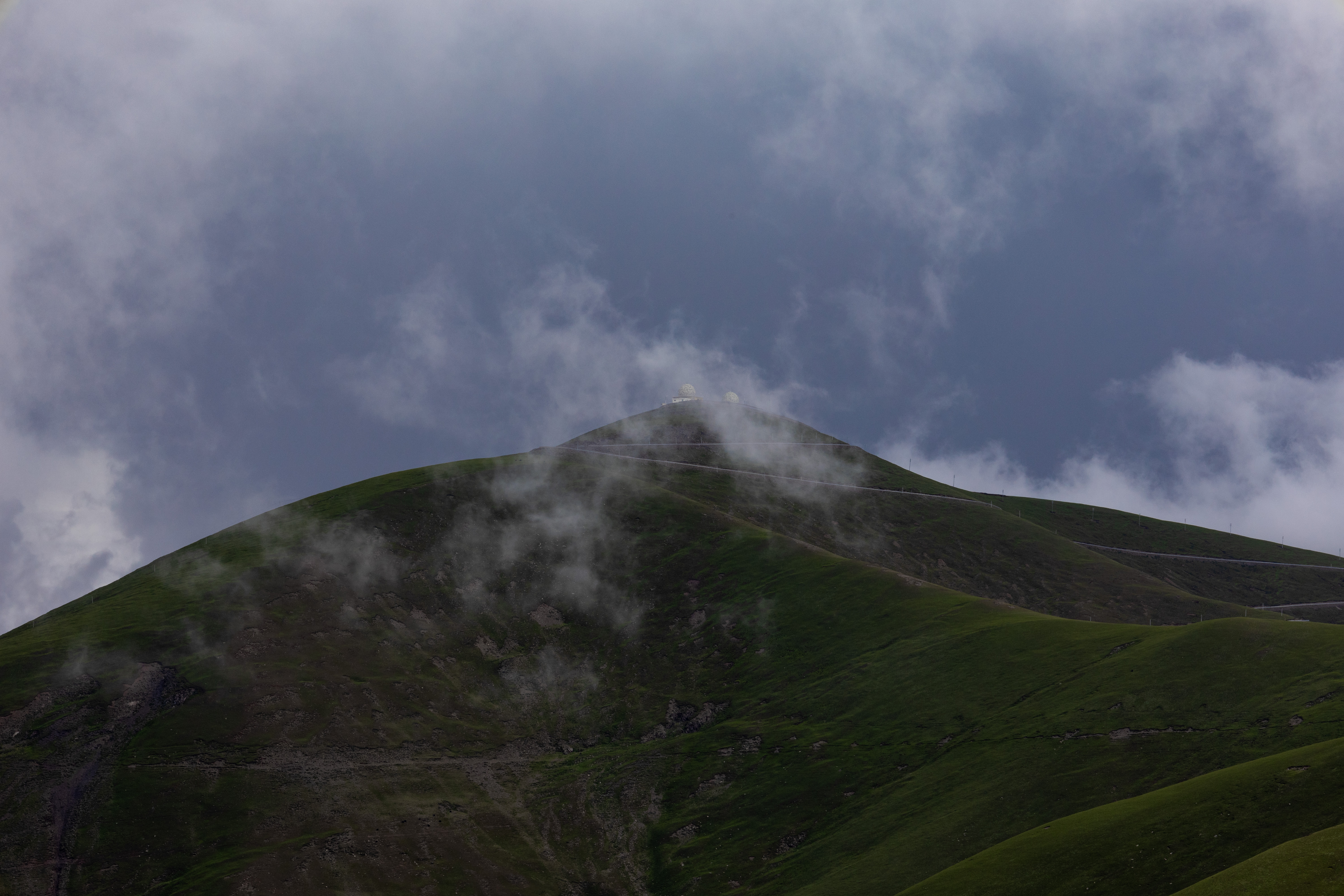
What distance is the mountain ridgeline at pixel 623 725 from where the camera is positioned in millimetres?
77750

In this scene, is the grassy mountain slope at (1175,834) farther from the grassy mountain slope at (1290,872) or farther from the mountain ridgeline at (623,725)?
the grassy mountain slope at (1290,872)

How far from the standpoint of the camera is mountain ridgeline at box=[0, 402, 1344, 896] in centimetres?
7775

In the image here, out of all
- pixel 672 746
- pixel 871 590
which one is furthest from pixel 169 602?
pixel 871 590

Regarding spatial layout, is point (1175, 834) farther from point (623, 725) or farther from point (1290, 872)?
point (623, 725)

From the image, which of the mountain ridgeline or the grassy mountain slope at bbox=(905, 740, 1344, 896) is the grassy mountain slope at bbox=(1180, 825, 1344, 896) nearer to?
the mountain ridgeline

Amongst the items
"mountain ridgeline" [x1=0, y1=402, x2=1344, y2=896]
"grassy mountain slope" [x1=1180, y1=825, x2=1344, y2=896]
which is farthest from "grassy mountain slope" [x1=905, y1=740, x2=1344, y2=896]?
"grassy mountain slope" [x1=1180, y1=825, x2=1344, y2=896]

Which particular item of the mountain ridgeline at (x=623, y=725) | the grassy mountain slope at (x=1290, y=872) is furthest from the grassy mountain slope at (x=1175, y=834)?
the grassy mountain slope at (x=1290, y=872)

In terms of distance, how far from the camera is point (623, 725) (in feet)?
442

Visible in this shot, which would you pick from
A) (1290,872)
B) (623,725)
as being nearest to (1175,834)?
(1290,872)

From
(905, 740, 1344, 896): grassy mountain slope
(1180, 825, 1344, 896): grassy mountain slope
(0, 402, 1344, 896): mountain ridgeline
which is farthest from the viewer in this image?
(0, 402, 1344, 896): mountain ridgeline

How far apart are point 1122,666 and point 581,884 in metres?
58.5

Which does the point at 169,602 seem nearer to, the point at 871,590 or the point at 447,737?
the point at 447,737

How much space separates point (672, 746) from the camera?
414ft

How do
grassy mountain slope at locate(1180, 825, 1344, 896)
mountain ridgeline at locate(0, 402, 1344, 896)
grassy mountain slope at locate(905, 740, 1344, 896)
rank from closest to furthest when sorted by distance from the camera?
grassy mountain slope at locate(1180, 825, 1344, 896) → grassy mountain slope at locate(905, 740, 1344, 896) → mountain ridgeline at locate(0, 402, 1344, 896)
